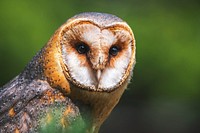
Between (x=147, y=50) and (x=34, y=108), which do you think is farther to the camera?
(x=147, y=50)

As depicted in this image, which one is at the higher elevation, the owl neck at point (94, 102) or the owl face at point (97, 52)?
the owl face at point (97, 52)

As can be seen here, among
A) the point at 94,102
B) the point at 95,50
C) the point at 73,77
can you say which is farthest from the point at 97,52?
the point at 94,102

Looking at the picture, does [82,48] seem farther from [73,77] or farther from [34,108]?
[34,108]

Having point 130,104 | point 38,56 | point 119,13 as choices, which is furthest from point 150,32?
point 38,56

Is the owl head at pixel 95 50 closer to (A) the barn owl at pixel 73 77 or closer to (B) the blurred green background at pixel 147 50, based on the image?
(A) the barn owl at pixel 73 77

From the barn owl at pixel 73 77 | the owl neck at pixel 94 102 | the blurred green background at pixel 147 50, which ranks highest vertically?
the barn owl at pixel 73 77

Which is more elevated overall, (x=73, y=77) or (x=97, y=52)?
(x=97, y=52)

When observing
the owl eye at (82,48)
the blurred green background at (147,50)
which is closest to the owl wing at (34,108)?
the owl eye at (82,48)
